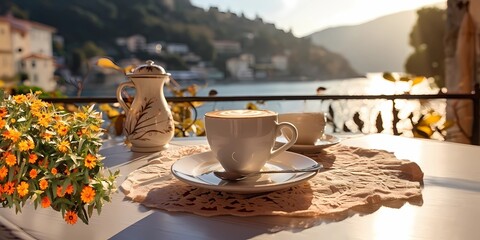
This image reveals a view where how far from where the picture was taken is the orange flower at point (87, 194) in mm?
426

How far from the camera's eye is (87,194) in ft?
1.40

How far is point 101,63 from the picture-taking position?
124 centimetres

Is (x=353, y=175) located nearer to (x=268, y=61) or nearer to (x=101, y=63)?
(x=101, y=63)

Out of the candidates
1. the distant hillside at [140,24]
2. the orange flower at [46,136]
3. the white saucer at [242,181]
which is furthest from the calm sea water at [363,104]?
the distant hillside at [140,24]

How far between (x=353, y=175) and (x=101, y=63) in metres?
0.89

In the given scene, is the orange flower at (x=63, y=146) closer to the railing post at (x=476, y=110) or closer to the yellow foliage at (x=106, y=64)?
the yellow foliage at (x=106, y=64)

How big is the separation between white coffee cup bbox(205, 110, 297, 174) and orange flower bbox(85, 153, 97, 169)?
0.25 metres

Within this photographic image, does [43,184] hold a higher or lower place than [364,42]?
lower

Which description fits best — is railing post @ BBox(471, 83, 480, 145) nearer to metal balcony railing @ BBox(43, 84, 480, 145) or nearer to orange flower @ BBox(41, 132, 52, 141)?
metal balcony railing @ BBox(43, 84, 480, 145)

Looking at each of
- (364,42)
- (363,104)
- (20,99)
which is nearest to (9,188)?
(20,99)

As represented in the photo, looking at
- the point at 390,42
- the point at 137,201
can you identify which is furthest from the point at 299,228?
the point at 390,42

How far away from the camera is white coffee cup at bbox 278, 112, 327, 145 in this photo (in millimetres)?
939

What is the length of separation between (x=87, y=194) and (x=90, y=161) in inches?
1.5

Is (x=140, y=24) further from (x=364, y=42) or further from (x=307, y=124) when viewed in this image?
(x=307, y=124)
